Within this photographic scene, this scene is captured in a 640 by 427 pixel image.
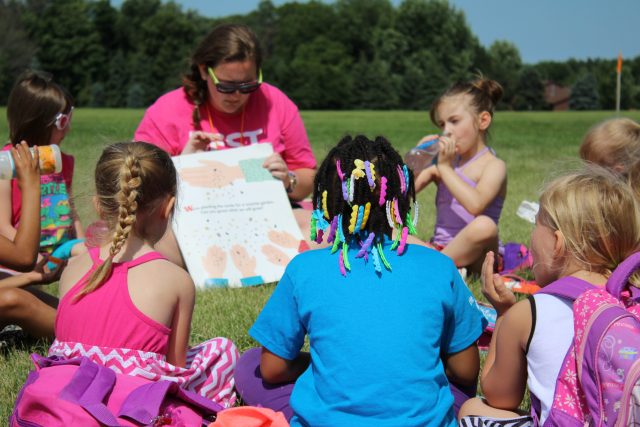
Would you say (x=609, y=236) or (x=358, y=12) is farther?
(x=358, y=12)

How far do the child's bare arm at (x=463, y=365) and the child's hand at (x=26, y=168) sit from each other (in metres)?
1.99

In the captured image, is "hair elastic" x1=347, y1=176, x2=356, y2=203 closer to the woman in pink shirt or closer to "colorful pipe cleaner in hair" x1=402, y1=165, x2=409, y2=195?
"colorful pipe cleaner in hair" x1=402, y1=165, x2=409, y2=195

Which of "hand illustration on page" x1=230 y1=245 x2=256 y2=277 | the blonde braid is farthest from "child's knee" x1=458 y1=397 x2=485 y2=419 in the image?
"hand illustration on page" x1=230 y1=245 x2=256 y2=277

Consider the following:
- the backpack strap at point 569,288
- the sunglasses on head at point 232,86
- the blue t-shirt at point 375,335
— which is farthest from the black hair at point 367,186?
the sunglasses on head at point 232,86

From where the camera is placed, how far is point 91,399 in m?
2.39

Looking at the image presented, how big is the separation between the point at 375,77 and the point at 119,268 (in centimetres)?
6894

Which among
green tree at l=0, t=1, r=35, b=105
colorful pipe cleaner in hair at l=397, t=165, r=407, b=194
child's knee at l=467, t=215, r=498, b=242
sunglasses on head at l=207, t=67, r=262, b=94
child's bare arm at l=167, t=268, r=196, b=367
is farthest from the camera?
green tree at l=0, t=1, r=35, b=105

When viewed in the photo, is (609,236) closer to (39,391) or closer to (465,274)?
(39,391)

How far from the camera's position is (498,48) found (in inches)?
3238

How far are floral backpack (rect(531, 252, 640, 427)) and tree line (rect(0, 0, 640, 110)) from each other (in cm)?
6490

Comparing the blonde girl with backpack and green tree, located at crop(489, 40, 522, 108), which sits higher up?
the blonde girl with backpack

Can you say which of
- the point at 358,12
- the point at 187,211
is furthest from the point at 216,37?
the point at 358,12

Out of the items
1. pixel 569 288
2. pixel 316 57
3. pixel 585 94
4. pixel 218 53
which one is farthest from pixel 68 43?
pixel 569 288

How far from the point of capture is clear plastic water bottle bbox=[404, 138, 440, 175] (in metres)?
5.18
